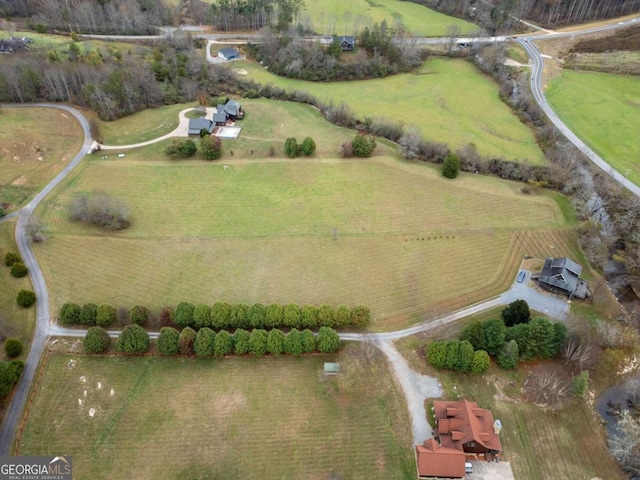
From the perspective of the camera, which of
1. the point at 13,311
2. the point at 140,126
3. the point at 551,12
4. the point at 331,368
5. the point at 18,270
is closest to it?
the point at 331,368

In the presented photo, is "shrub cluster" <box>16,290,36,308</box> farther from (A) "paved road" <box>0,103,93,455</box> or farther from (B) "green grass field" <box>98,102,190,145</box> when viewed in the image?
(B) "green grass field" <box>98,102,190,145</box>

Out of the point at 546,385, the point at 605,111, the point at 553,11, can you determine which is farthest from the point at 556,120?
the point at 546,385

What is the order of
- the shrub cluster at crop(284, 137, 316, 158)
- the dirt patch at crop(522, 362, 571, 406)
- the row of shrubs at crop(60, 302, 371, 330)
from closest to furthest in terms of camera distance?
the dirt patch at crop(522, 362, 571, 406), the row of shrubs at crop(60, 302, 371, 330), the shrub cluster at crop(284, 137, 316, 158)

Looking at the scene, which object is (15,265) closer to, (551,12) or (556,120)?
(556,120)

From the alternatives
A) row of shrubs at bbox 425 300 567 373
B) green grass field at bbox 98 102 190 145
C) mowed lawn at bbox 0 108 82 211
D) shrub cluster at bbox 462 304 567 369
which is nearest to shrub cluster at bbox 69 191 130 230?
mowed lawn at bbox 0 108 82 211

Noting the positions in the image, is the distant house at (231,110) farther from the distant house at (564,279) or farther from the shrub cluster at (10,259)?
the distant house at (564,279)
